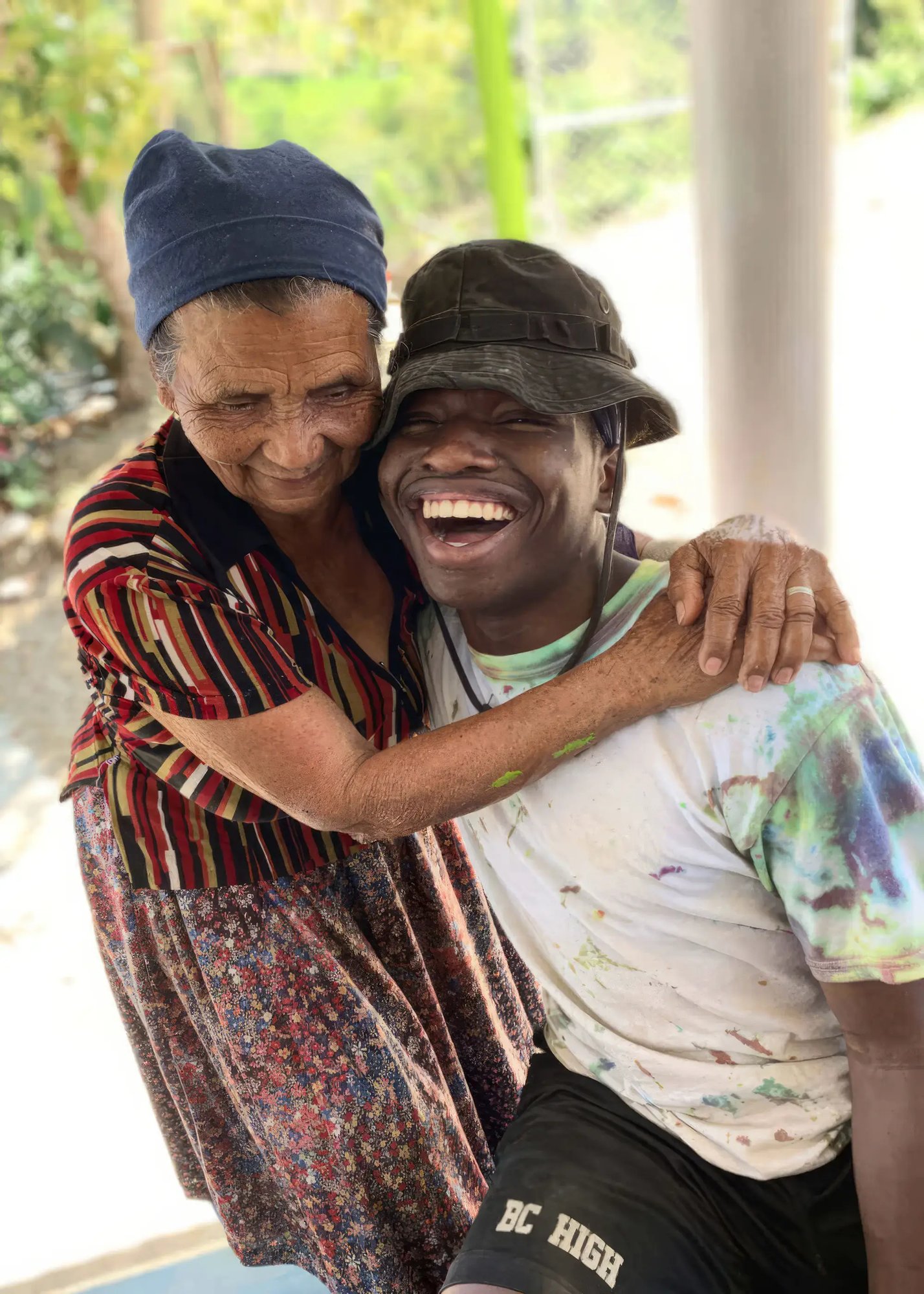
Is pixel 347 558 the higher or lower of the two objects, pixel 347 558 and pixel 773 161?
the lower

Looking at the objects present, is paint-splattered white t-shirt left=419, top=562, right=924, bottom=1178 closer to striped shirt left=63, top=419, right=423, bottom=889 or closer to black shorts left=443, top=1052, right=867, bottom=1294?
black shorts left=443, top=1052, right=867, bottom=1294

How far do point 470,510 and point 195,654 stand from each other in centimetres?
38

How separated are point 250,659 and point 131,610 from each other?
16cm

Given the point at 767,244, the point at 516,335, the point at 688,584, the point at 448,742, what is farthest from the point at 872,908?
the point at 767,244

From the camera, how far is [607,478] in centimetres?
156

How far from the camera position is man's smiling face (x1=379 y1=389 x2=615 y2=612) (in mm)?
1390

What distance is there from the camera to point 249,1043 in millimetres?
1756

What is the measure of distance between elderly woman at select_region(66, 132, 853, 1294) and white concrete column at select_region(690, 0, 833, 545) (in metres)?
1.30

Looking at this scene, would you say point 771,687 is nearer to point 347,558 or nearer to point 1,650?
point 347,558

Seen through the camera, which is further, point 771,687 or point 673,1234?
point 673,1234

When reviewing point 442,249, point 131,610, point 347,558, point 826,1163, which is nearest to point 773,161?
point 442,249

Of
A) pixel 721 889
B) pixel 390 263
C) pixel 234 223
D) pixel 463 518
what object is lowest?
pixel 721 889

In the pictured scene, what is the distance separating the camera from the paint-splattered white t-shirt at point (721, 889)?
1.29m

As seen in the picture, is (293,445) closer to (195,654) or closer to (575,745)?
(195,654)
